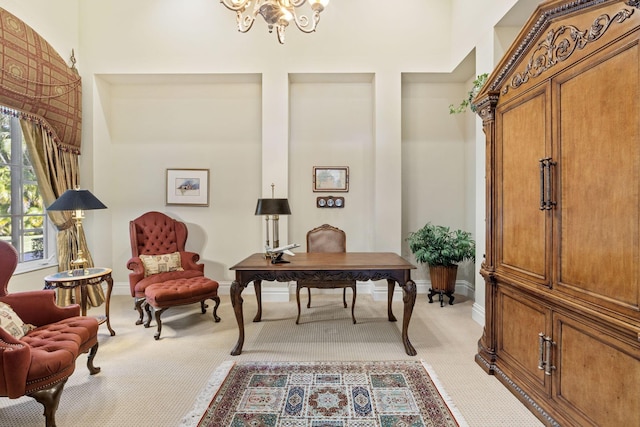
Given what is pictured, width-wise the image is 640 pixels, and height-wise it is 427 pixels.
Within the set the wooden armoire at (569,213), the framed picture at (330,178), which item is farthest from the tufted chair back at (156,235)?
the wooden armoire at (569,213)

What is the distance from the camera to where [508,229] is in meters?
2.22

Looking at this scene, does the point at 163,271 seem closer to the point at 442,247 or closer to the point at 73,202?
the point at 73,202

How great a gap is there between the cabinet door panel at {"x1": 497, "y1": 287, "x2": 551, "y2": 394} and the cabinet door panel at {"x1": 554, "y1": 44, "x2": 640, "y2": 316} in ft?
1.09

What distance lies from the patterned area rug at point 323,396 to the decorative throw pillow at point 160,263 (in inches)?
71.3

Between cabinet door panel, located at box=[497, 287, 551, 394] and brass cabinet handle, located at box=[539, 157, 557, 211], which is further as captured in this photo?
cabinet door panel, located at box=[497, 287, 551, 394]

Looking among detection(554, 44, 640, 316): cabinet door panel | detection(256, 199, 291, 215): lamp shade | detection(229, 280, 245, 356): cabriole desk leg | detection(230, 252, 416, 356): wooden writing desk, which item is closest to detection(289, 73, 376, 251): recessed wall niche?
detection(256, 199, 291, 215): lamp shade

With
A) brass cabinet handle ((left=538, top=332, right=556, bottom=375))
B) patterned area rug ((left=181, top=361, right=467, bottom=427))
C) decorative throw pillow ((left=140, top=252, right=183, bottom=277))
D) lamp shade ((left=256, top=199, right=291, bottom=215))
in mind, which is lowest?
patterned area rug ((left=181, top=361, right=467, bottom=427))

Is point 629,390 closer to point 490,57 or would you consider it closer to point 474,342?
point 474,342

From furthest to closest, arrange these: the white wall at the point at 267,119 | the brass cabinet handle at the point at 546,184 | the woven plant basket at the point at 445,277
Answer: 1. the white wall at the point at 267,119
2. the woven plant basket at the point at 445,277
3. the brass cabinet handle at the point at 546,184

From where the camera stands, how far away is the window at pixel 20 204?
3461 millimetres

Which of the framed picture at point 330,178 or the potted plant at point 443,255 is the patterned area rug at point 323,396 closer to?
the potted plant at point 443,255

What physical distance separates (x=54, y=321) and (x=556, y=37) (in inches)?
153

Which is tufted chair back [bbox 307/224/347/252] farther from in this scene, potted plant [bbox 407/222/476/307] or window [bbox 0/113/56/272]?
window [bbox 0/113/56/272]

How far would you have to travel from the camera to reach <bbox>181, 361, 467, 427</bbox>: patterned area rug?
6.15 feet
